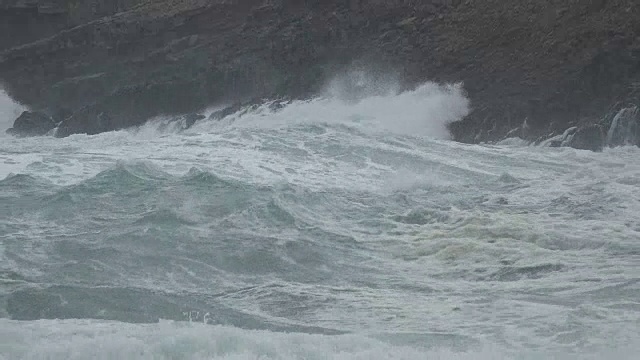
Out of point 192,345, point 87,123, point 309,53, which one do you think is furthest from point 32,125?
point 192,345

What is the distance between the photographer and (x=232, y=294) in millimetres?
9922

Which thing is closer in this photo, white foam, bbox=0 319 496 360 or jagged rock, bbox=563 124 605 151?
white foam, bbox=0 319 496 360

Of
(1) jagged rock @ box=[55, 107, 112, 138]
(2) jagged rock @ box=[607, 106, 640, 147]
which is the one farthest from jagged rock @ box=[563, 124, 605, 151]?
(1) jagged rock @ box=[55, 107, 112, 138]

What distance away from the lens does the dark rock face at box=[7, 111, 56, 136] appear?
2841 centimetres

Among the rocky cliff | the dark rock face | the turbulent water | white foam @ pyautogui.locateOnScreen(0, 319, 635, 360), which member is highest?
the rocky cliff

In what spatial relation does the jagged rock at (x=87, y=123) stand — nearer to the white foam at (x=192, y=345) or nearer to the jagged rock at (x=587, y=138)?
the jagged rock at (x=587, y=138)

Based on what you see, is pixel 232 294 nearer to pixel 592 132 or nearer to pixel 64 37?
pixel 592 132

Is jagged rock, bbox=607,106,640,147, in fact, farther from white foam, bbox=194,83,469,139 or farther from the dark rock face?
the dark rock face

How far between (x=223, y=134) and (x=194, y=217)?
6377mm

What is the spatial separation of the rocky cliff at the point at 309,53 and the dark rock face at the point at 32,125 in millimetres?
526

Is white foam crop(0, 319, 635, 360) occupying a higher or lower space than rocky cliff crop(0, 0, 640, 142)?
lower

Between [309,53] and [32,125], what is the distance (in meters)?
7.61

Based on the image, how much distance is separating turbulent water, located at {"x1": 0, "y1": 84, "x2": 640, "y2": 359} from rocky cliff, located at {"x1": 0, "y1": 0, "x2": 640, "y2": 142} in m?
3.11

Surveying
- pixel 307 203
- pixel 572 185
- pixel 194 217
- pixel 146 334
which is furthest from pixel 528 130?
pixel 146 334
